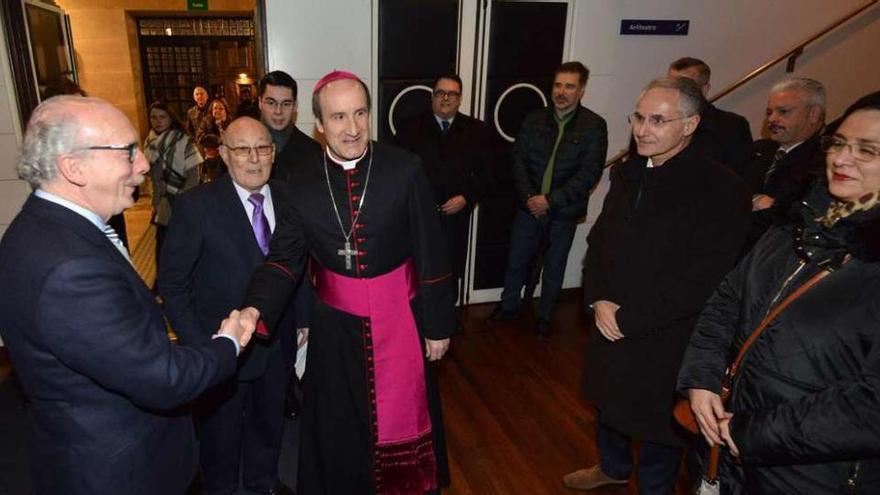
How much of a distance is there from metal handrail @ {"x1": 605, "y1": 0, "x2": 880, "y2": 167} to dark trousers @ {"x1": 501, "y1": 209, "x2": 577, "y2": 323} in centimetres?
84

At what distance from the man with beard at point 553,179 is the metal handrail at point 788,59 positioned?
74 centimetres

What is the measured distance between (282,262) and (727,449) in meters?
1.66

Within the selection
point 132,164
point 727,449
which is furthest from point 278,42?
point 727,449

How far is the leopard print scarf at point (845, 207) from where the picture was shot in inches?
56.2

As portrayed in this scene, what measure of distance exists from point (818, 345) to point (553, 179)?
9.07 feet

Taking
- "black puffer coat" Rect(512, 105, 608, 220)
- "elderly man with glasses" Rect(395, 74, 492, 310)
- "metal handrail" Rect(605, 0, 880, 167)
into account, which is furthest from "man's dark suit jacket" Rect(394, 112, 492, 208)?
"metal handrail" Rect(605, 0, 880, 167)

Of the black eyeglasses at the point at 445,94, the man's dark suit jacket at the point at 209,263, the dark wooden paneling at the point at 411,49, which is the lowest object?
the man's dark suit jacket at the point at 209,263

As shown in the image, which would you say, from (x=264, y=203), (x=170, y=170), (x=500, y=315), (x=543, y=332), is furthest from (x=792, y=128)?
(x=170, y=170)

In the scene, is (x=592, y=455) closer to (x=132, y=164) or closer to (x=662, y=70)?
(x=132, y=164)

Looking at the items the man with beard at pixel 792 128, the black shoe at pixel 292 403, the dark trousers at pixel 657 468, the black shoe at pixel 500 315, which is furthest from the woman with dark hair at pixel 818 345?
the black shoe at pixel 500 315

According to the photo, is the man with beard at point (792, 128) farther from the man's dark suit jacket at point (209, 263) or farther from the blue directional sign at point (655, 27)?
the man's dark suit jacket at point (209, 263)

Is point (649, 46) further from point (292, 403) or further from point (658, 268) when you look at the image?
point (292, 403)

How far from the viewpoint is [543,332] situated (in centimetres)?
423

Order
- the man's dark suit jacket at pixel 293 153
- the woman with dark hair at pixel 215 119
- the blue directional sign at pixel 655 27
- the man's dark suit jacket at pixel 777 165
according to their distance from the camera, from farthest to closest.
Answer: the woman with dark hair at pixel 215 119 < the blue directional sign at pixel 655 27 < the man's dark suit jacket at pixel 293 153 < the man's dark suit jacket at pixel 777 165
